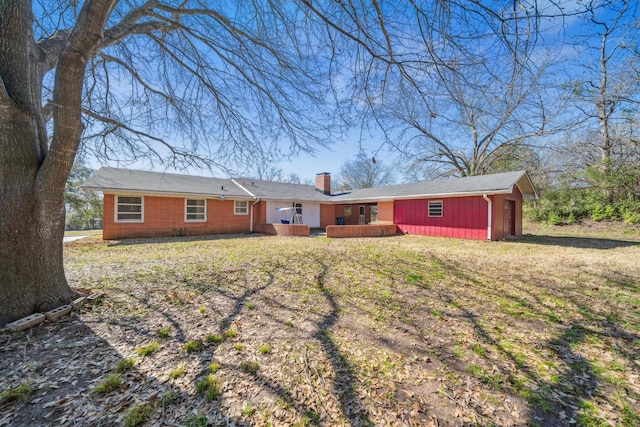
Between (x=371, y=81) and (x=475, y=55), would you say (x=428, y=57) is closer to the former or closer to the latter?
(x=475, y=55)

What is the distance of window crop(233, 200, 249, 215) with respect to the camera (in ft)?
51.2

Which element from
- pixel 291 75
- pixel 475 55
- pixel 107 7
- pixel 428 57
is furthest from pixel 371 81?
pixel 107 7

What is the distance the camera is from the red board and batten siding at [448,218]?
41.1 ft

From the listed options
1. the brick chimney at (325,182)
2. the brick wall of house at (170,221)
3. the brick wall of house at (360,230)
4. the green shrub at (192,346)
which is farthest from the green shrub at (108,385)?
the brick chimney at (325,182)

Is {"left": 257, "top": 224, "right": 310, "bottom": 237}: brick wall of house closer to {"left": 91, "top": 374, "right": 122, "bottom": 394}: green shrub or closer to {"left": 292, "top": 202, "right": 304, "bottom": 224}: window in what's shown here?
{"left": 292, "top": 202, "right": 304, "bottom": 224}: window

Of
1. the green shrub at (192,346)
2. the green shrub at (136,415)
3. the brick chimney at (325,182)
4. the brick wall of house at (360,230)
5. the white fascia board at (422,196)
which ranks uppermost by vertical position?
the brick chimney at (325,182)

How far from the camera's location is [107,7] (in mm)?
3352

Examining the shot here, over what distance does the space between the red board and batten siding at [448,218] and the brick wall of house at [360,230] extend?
1.09 metres

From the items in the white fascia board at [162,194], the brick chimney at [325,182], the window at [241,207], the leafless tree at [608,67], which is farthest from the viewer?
the brick chimney at [325,182]

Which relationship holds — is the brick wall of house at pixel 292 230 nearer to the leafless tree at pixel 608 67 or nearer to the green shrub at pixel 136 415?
the leafless tree at pixel 608 67

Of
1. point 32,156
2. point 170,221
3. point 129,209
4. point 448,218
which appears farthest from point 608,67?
point 129,209

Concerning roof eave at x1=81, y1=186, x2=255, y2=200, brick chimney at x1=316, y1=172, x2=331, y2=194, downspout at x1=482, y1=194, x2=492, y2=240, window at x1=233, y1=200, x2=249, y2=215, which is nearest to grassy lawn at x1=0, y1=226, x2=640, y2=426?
downspout at x1=482, y1=194, x2=492, y2=240

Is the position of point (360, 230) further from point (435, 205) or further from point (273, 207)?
point (273, 207)

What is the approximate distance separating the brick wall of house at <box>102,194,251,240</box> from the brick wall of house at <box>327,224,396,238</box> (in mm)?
5752
